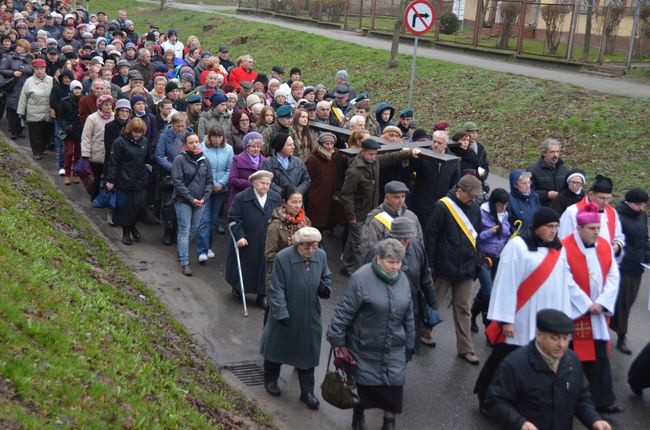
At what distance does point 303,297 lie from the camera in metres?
8.02

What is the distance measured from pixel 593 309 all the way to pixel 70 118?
10439 millimetres

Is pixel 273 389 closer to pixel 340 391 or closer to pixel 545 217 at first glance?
pixel 340 391

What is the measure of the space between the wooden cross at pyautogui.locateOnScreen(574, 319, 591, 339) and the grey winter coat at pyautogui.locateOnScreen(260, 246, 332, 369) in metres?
2.48

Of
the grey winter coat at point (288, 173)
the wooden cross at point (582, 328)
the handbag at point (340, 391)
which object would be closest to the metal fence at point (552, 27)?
the grey winter coat at point (288, 173)

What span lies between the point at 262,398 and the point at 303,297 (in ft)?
3.61

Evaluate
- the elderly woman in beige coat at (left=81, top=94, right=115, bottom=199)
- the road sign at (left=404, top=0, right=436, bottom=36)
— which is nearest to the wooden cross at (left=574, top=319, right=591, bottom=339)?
the road sign at (left=404, top=0, right=436, bottom=36)

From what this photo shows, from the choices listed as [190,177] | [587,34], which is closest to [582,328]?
[190,177]

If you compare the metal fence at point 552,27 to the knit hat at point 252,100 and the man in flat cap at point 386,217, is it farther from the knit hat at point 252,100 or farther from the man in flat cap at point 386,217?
the man in flat cap at point 386,217

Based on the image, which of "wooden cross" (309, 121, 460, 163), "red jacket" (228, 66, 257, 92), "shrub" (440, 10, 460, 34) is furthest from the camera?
"shrub" (440, 10, 460, 34)

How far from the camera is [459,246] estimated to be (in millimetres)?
9164

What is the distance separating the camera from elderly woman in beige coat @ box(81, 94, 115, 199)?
43.5 feet

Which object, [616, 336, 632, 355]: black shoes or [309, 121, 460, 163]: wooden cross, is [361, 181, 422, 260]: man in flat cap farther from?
[616, 336, 632, 355]: black shoes

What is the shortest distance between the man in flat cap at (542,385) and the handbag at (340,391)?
1483 mm

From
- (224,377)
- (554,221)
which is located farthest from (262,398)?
(554,221)
